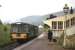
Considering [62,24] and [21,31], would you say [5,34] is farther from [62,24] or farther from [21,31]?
[62,24]

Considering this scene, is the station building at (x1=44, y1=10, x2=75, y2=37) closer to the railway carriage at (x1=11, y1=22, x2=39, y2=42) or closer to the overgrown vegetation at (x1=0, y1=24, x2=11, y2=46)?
the railway carriage at (x1=11, y1=22, x2=39, y2=42)

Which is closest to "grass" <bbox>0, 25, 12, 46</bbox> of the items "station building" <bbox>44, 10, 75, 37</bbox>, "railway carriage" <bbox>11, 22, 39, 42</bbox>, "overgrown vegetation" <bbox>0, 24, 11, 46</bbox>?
"overgrown vegetation" <bbox>0, 24, 11, 46</bbox>

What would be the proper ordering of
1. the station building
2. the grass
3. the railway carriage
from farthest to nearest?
the grass, the railway carriage, the station building

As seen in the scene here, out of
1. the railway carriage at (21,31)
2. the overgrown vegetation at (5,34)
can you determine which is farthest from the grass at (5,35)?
the railway carriage at (21,31)

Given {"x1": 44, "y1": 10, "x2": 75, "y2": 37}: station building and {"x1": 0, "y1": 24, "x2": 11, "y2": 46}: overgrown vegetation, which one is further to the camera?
{"x1": 0, "y1": 24, "x2": 11, "y2": 46}: overgrown vegetation

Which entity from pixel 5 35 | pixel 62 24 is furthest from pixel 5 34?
pixel 62 24

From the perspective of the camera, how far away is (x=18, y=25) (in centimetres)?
1953

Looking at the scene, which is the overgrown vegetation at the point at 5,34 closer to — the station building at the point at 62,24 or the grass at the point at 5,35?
the grass at the point at 5,35

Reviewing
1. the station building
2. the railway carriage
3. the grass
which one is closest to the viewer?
the station building

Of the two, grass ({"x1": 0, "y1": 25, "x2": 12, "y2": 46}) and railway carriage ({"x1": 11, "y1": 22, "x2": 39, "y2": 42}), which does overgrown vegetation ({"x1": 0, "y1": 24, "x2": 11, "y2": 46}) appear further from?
railway carriage ({"x1": 11, "y1": 22, "x2": 39, "y2": 42})

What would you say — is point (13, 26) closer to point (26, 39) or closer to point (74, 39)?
point (26, 39)

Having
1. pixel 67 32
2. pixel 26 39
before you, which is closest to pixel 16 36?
pixel 26 39

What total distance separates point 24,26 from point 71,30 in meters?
5.74

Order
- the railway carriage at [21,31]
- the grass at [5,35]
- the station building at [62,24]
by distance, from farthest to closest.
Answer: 1. the grass at [5,35]
2. the railway carriage at [21,31]
3. the station building at [62,24]
